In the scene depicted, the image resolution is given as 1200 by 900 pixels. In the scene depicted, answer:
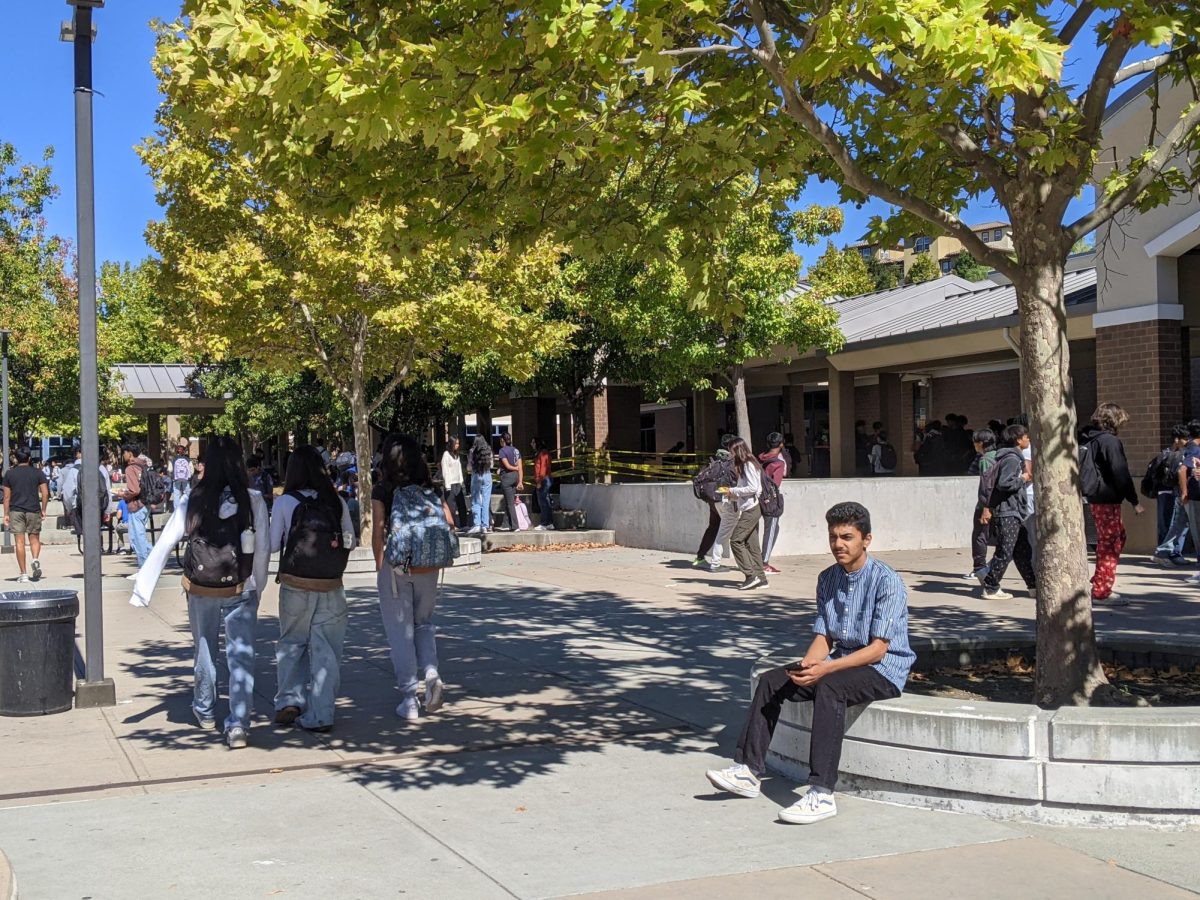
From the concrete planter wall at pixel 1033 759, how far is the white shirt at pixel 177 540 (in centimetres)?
351

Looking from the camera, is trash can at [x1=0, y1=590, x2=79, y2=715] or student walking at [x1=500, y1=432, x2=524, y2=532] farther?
student walking at [x1=500, y1=432, x2=524, y2=532]

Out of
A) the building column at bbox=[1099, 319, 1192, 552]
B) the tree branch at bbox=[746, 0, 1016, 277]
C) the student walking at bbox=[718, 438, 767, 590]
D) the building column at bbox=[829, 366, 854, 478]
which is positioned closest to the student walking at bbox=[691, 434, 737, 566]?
the student walking at bbox=[718, 438, 767, 590]

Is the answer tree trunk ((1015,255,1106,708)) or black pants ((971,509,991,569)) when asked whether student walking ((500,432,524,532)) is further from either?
tree trunk ((1015,255,1106,708))

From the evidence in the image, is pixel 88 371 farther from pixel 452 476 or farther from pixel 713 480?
pixel 452 476

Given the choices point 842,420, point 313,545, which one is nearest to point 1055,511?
point 313,545

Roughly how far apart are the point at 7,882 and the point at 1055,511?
498 centimetres

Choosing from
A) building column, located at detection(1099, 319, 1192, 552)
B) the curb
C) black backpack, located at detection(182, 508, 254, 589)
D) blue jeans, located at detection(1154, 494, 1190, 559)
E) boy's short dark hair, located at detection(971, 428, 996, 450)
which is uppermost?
building column, located at detection(1099, 319, 1192, 552)

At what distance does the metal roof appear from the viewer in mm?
20031

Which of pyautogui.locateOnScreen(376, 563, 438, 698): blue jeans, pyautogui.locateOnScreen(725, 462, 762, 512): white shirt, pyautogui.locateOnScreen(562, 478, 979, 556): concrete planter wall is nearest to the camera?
pyautogui.locateOnScreen(376, 563, 438, 698): blue jeans

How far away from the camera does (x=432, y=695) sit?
26.1ft

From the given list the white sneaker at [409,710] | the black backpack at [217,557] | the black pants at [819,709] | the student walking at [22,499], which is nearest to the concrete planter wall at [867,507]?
the student walking at [22,499]

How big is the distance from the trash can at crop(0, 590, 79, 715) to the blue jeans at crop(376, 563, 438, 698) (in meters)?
2.13

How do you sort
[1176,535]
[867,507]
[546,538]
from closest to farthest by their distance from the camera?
[1176,535] → [867,507] → [546,538]

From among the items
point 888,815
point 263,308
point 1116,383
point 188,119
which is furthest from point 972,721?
point 263,308
